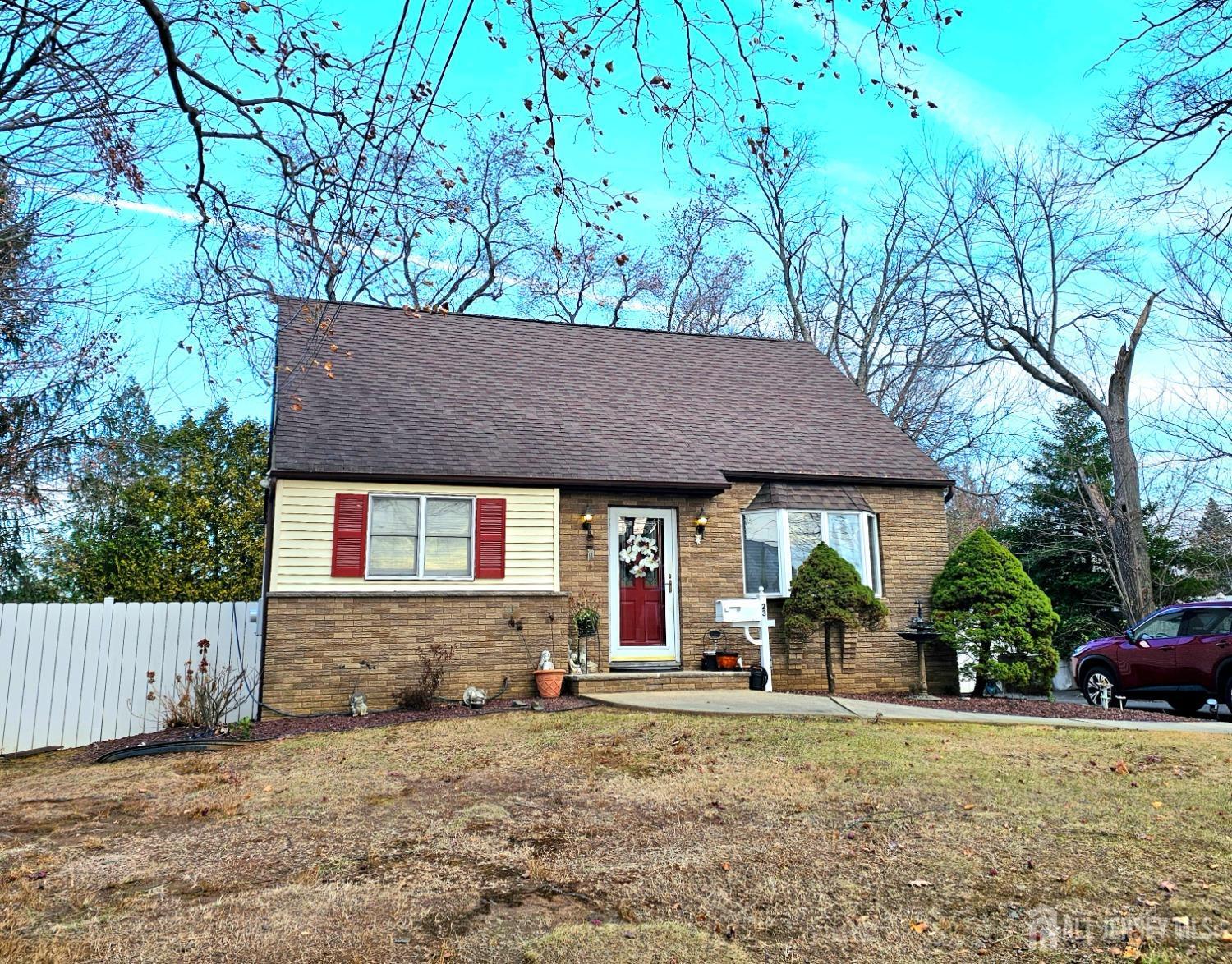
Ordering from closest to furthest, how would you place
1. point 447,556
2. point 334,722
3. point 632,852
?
point 632,852, point 334,722, point 447,556

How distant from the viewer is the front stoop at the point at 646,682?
12055mm

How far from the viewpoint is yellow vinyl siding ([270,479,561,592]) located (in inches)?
456

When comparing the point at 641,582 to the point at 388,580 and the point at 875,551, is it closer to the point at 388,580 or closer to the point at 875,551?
the point at 388,580

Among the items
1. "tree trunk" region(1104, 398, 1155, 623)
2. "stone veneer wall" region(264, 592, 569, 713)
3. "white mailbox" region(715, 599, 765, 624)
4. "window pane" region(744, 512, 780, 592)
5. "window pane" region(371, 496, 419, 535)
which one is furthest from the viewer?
"tree trunk" region(1104, 398, 1155, 623)

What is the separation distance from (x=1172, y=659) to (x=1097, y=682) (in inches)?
51.1

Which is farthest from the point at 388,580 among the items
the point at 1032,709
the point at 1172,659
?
the point at 1172,659

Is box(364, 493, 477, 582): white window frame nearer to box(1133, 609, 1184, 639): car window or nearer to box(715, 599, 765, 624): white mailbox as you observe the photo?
box(715, 599, 765, 624): white mailbox

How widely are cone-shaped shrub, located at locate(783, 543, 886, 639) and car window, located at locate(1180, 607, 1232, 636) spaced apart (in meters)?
4.14

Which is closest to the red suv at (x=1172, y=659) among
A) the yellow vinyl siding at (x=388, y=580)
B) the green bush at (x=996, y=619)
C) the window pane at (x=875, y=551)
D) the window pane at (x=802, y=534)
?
the green bush at (x=996, y=619)

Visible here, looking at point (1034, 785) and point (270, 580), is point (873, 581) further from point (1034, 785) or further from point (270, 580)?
point (270, 580)

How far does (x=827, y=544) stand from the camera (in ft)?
45.2

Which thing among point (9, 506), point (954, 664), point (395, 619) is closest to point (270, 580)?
point (395, 619)

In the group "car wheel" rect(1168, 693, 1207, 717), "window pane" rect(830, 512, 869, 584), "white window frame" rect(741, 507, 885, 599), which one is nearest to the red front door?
"white window frame" rect(741, 507, 885, 599)

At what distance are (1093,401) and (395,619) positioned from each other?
1795cm
